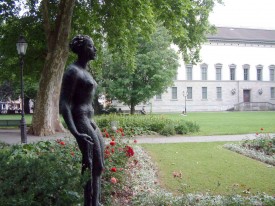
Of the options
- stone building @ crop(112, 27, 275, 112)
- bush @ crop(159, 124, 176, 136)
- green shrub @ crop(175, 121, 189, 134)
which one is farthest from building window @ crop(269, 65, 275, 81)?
bush @ crop(159, 124, 176, 136)

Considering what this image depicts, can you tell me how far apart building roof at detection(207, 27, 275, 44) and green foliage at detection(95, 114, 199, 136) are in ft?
161

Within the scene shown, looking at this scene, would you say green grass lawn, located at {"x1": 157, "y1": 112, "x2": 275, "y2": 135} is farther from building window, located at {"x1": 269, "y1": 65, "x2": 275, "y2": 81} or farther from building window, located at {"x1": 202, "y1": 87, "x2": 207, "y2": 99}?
building window, located at {"x1": 269, "y1": 65, "x2": 275, "y2": 81}

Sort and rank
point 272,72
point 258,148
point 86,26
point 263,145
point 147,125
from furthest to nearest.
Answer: point 272,72, point 86,26, point 147,125, point 258,148, point 263,145

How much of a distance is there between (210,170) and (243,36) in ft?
216

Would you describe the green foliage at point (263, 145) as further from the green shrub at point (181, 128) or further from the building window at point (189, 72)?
the building window at point (189, 72)

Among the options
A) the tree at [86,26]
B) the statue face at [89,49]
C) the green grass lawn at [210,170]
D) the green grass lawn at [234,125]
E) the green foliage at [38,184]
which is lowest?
the green grass lawn at [210,170]

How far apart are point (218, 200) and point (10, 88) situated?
56.5 meters

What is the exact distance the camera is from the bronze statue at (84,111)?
4705 mm

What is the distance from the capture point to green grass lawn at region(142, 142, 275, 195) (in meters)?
8.54

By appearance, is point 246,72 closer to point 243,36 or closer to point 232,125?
point 243,36

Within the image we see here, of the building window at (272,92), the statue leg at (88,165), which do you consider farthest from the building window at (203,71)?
the statue leg at (88,165)

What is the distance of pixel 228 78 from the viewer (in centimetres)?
7006

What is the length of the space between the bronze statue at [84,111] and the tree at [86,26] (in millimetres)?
13856

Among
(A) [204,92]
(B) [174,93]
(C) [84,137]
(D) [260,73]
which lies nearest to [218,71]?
(A) [204,92]
